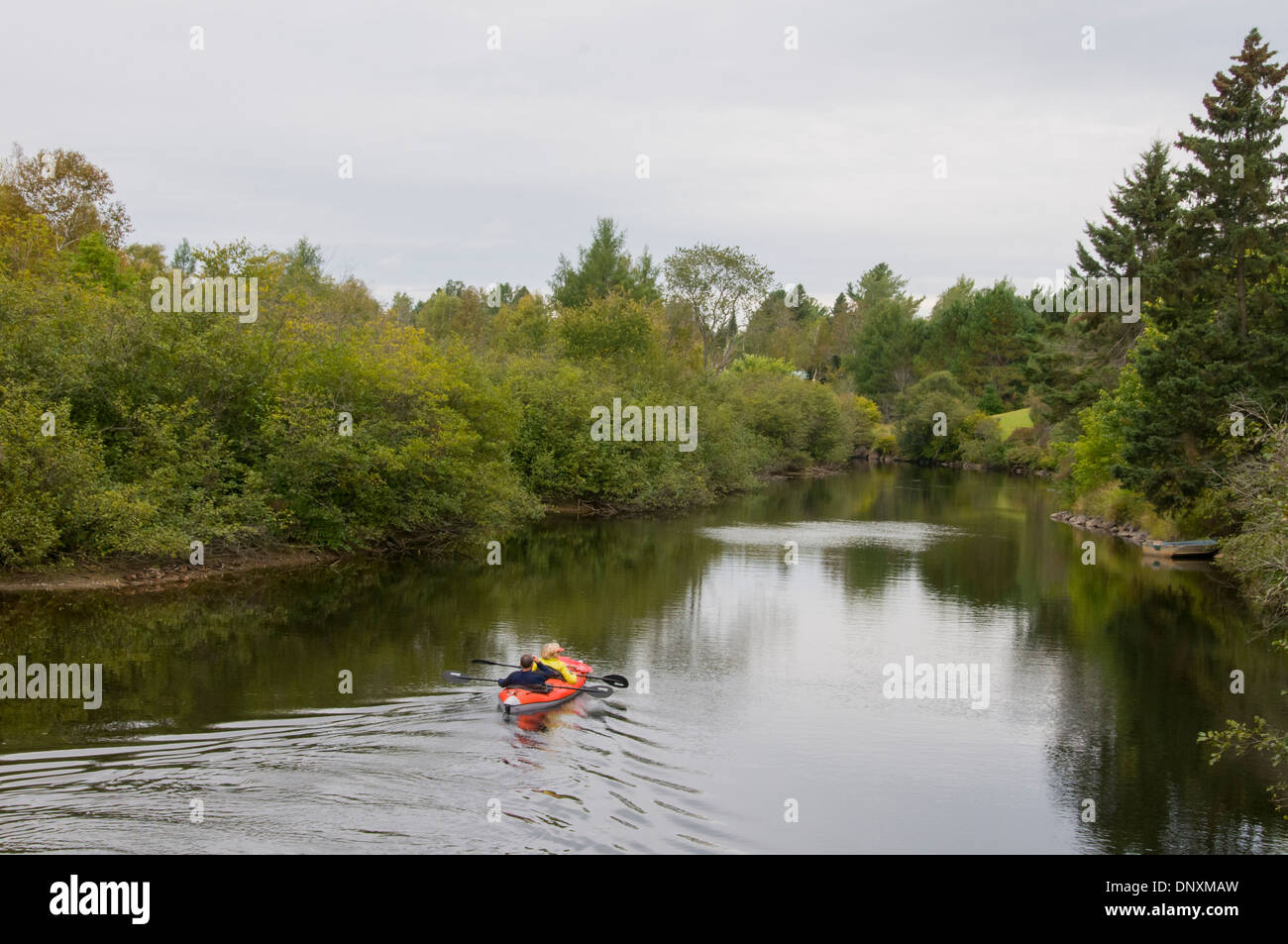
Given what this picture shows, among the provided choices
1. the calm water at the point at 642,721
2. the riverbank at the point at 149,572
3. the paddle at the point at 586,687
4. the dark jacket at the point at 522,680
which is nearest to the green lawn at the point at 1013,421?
the calm water at the point at 642,721

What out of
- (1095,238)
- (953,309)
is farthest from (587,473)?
(953,309)

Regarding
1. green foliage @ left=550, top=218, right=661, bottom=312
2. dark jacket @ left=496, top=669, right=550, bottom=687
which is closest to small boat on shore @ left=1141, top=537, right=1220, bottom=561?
dark jacket @ left=496, top=669, right=550, bottom=687

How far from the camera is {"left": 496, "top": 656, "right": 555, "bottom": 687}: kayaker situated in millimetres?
15672

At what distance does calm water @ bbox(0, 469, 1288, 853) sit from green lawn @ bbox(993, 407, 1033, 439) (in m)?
61.8

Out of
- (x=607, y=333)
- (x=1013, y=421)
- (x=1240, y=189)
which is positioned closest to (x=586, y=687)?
(x=1240, y=189)

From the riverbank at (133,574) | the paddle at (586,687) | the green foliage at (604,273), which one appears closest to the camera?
the paddle at (586,687)

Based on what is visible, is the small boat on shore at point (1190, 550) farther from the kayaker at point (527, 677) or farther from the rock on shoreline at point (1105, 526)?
the kayaker at point (527, 677)

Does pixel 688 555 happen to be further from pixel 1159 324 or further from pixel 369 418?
pixel 1159 324

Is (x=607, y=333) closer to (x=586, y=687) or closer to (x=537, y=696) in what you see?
(x=586, y=687)

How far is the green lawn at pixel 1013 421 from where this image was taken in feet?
296

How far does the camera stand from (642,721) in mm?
15602

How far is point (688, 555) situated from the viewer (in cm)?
3447

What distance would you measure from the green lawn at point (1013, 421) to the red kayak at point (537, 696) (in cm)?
7889
